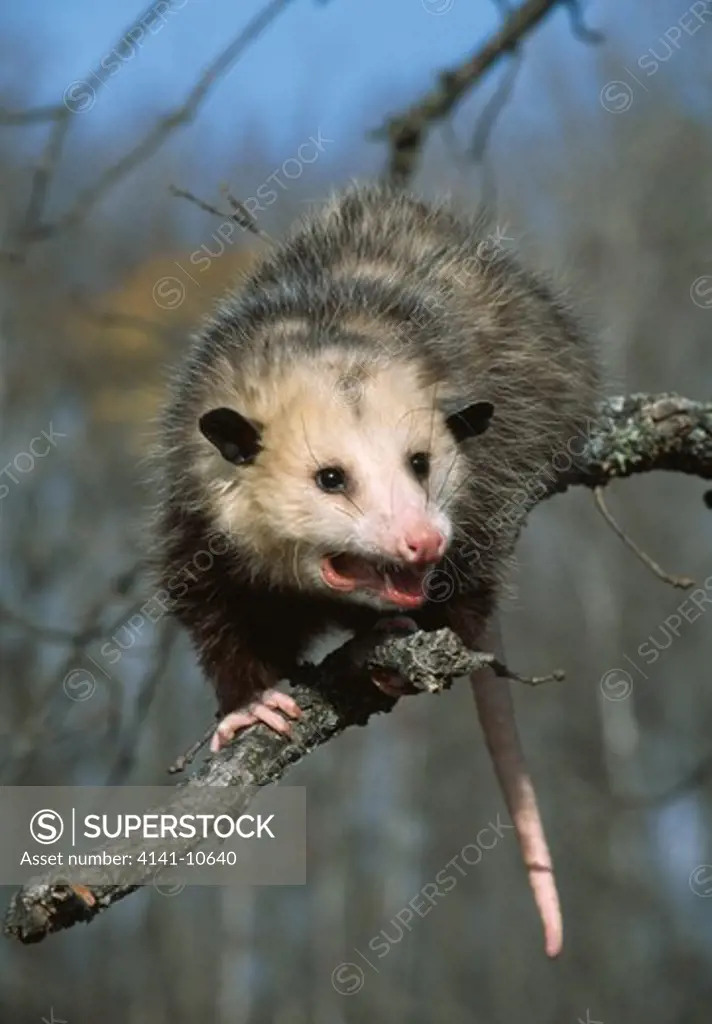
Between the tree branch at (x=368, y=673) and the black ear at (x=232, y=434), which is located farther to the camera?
the black ear at (x=232, y=434)

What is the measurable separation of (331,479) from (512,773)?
87 centimetres

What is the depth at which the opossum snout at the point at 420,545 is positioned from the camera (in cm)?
174

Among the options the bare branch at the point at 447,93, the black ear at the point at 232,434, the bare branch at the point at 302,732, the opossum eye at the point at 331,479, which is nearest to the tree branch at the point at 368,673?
the bare branch at the point at 302,732

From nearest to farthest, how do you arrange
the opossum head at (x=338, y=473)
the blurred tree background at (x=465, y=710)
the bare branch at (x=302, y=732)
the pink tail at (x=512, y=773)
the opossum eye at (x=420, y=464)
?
the bare branch at (x=302, y=732) → the opossum head at (x=338, y=473) → the opossum eye at (x=420, y=464) → the pink tail at (x=512, y=773) → the blurred tree background at (x=465, y=710)

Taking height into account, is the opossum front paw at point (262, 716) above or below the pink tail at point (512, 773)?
above

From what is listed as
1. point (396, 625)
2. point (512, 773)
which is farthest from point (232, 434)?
point (512, 773)

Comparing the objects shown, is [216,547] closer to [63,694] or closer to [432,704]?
[63,694]

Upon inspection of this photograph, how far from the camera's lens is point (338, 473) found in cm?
190

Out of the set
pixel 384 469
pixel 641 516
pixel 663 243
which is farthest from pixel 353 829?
pixel 384 469

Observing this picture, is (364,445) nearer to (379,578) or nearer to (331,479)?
(331,479)

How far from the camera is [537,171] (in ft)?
32.0

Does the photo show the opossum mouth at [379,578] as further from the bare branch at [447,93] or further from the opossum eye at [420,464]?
A: the bare branch at [447,93]

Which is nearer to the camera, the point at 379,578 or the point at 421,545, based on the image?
the point at 421,545

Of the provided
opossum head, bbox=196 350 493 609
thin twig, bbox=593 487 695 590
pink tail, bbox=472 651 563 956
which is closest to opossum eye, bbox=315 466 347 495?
opossum head, bbox=196 350 493 609
